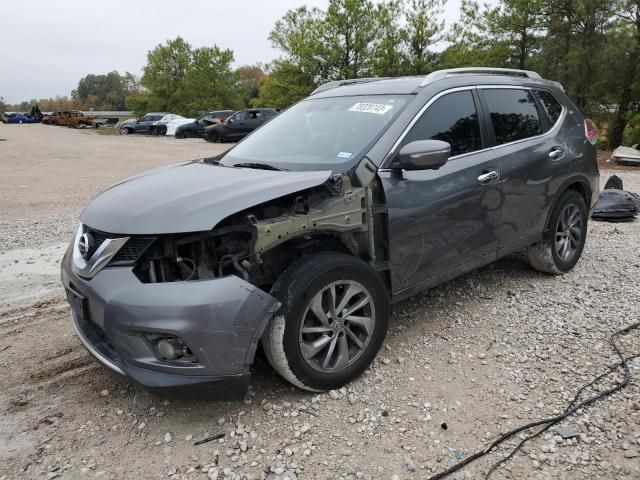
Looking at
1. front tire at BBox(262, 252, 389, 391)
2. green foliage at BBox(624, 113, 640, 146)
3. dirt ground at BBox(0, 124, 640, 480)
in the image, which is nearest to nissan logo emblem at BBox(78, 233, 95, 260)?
dirt ground at BBox(0, 124, 640, 480)

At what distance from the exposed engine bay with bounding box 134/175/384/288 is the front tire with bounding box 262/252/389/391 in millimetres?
160

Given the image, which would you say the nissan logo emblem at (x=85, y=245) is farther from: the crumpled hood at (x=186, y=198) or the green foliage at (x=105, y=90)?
the green foliage at (x=105, y=90)

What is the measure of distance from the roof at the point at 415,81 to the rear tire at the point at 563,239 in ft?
3.73

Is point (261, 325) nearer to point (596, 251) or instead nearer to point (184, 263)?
point (184, 263)

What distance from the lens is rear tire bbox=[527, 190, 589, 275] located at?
4.50 meters

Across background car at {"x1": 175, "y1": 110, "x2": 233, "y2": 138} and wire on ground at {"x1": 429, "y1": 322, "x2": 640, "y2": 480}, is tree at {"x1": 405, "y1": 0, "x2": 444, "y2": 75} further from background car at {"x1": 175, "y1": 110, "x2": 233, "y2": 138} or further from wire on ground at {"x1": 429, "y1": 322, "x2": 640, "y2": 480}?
wire on ground at {"x1": 429, "y1": 322, "x2": 640, "y2": 480}

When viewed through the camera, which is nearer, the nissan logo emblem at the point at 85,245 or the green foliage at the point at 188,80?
the nissan logo emblem at the point at 85,245

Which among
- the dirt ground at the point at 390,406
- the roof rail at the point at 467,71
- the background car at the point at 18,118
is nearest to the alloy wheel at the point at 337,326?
the dirt ground at the point at 390,406

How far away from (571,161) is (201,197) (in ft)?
11.1

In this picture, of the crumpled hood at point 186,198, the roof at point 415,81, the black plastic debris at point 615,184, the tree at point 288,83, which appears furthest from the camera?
the tree at point 288,83

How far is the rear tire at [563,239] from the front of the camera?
450 cm

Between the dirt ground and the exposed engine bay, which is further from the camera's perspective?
the exposed engine bay

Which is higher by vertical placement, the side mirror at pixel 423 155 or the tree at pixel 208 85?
the tree at pixel 208 85

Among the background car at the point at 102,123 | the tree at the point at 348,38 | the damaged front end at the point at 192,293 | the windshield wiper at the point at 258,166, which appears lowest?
the damaged front end at the point at 192,293
